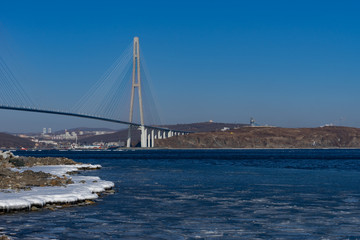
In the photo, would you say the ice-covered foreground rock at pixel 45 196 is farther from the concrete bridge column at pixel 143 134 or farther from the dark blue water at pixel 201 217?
the concrete bridge column at pixel 143 134

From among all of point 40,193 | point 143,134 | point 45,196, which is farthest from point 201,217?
point 143,134

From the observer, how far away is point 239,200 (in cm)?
2098

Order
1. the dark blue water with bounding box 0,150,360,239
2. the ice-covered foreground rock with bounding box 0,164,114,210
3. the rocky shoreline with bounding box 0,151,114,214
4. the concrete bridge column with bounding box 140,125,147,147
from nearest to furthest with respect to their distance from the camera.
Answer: the dark blue water with bounding box 0,150,360,239
the ice-covered foreground rock with bounding box 0,164,114,210
the rocky shoreline with bounding box 0,151,114,214
the concrete bridge column with bounding box 140,125,147,147

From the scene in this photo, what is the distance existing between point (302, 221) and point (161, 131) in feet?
490

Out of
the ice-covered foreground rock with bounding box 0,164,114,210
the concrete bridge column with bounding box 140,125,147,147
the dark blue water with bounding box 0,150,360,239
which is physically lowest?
the dark blue water with bounding box 0,150,360,239

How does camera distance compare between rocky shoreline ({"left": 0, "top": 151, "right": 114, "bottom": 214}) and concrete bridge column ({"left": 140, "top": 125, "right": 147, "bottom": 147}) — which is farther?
concrete bridge column ({"left": 140, "top": 125, "right": 147, "bottom": 147})

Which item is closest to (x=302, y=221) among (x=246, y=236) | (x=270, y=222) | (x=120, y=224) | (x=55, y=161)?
(x=270, y=222)

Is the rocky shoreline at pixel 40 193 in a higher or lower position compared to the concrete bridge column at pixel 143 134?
lower

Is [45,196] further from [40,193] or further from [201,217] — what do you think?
[201,217]

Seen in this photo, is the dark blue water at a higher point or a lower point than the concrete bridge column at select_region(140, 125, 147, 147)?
lower

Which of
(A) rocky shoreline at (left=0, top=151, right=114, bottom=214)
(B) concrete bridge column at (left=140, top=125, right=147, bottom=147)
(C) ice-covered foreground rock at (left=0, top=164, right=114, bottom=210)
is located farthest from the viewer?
(B) concrete bridge column at (left=140, top=125, right=147, bottom=147)

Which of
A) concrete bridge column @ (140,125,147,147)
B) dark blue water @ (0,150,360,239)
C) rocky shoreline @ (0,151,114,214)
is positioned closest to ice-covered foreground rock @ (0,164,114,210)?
rocky shoreline @ (0,151,114,214)

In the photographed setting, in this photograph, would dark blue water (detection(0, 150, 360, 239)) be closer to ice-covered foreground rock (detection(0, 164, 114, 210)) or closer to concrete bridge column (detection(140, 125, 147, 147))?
ice-covered foreground rock (detection(0, 164, 114, 210))

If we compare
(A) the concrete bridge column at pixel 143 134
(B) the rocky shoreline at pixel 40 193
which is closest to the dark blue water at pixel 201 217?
(B) the rocky shoreline at pixel 40 193
